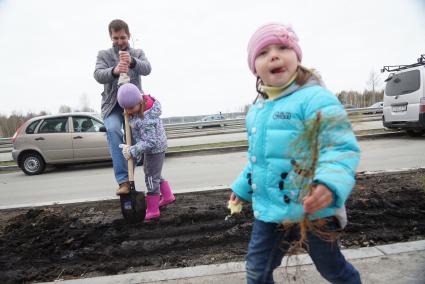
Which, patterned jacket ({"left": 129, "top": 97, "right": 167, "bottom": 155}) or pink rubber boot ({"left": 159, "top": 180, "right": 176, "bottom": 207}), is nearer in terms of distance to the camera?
patterned jacket ({"left": 129, "top": 97, "right": 167, "bottom": 155})

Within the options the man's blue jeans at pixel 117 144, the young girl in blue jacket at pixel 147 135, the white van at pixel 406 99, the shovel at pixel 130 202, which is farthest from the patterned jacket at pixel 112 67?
the white van at pixel 406 99

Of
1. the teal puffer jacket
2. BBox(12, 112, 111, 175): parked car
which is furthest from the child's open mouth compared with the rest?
BBox(12, 112, 111, 175): parked car

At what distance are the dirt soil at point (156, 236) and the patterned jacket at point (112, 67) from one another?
1.38m

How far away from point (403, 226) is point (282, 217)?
2142 mm

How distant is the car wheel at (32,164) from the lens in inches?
386

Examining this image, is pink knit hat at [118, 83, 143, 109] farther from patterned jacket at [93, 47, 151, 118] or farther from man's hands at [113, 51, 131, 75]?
patterned jacket at [93, 47, 151, 118]

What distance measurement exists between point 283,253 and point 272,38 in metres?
1.12

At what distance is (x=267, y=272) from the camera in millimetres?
1733

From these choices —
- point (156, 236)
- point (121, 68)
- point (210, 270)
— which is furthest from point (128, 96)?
point (210, 270)

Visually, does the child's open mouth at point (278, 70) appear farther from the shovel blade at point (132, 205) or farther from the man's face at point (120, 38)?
the man's face at point (120, 38)

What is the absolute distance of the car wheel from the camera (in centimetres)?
980

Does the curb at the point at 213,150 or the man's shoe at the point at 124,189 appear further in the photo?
the curb at the point at 213,150

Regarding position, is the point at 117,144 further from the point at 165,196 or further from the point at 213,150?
the point at 213,150

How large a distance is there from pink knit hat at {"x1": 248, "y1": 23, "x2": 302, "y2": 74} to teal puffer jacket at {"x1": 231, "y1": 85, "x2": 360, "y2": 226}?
240mm
